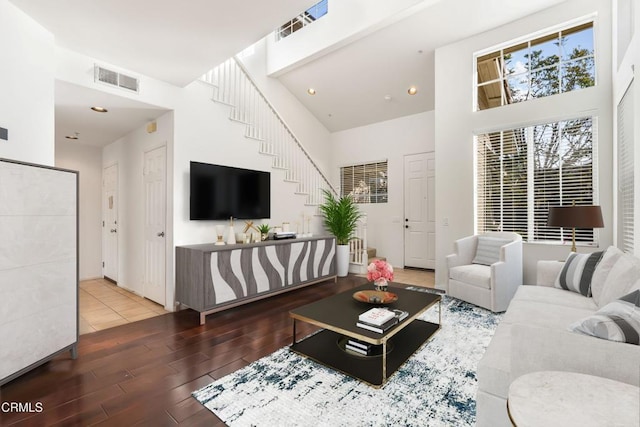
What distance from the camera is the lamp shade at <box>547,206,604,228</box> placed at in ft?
9.73

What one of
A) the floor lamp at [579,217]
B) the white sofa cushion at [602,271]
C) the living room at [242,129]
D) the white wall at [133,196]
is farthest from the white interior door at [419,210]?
the white wall at [133,196]

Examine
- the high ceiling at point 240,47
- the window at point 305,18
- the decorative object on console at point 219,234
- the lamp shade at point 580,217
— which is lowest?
the decorative object on console at point 219,234

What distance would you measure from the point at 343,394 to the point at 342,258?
3.61 metres

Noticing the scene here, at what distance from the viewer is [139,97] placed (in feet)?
11.3

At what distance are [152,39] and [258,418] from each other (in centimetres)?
316

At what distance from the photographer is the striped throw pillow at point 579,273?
2561 mm

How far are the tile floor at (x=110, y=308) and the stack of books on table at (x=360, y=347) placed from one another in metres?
2.46

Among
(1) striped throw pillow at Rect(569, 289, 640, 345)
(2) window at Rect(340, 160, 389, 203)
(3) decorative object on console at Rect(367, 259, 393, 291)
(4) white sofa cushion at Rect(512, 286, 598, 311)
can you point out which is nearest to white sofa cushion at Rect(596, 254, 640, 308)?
(4) white sofa cushion at Rect(512, 286, 598, 311)

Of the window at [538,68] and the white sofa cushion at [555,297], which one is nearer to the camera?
the white sofa cushion at [555,297]

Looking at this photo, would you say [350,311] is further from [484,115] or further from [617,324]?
[484,115]

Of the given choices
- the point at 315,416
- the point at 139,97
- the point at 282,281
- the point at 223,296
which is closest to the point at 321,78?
the point at 139,97

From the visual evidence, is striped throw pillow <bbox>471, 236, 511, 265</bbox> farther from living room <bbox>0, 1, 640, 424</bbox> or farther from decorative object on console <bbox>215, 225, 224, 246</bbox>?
decorative object on console <bbox>215, 225, 224, 246</bbox>

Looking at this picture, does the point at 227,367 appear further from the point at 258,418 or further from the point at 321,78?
the point at 321,78

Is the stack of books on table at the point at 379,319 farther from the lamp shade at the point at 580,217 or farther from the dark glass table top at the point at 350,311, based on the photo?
the lamp shade at the point at 580,217
